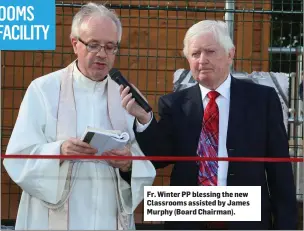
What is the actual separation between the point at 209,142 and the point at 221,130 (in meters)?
0.08

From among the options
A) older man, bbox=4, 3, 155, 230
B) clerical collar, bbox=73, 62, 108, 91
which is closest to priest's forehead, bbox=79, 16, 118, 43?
older man, bbox=4, 3, 155, 230

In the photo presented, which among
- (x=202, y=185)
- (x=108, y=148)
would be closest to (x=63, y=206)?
(x=108, y=148)

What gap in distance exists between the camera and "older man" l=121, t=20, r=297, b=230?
10.8ft

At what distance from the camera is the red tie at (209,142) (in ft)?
10.7

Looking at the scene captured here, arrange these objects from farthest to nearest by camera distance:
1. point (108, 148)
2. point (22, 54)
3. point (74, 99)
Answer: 1. point (22, 54)
2. point (74, 99)
3. point (108, 148)

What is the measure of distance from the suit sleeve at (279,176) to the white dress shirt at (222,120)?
0.19 metres

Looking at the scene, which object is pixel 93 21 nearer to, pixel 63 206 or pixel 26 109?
pixel 26 109

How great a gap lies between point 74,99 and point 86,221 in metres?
0.54

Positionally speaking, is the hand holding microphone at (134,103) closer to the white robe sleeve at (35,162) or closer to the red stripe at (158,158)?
the red stripe at (158,158)

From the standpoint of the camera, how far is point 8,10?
354cm

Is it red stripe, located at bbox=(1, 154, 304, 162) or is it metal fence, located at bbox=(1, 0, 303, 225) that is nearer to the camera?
red stripe, located at bbox=(1, 154, 304, 162)

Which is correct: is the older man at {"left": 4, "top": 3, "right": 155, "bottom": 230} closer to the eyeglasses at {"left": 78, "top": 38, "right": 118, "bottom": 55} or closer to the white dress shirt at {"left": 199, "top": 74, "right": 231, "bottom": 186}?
the eyeglasses at {"left": 78, "top": 38, "right": 118, "bottom": 55}

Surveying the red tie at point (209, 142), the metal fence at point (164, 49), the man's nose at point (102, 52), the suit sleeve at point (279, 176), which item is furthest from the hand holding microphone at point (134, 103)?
the metal fence at point (164, 49)

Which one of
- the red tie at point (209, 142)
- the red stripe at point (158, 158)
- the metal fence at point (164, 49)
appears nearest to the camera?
the red stripe at point (158, 158)
